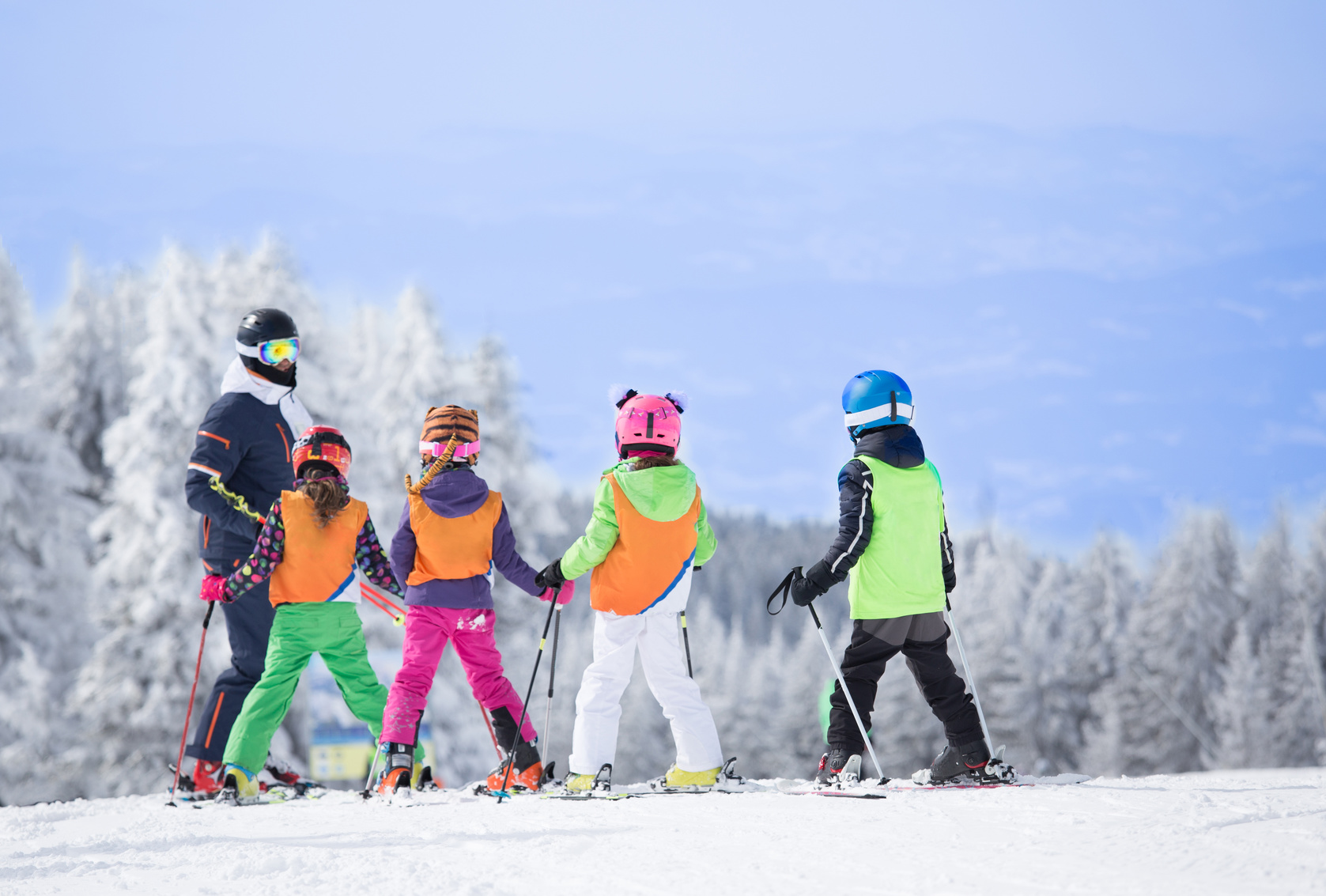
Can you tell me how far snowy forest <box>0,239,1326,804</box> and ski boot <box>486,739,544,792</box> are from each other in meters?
0.50

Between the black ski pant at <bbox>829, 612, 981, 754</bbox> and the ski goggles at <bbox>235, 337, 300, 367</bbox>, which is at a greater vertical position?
the ski goggles at <bbox>235, 337, 300, 367</bbox>

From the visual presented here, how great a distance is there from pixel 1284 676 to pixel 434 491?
1966 inches

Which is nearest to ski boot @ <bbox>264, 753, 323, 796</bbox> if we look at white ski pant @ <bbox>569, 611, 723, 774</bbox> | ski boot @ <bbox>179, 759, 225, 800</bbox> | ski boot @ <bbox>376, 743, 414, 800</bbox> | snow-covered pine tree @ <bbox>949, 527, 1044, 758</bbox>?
ski boot @ <bbox>179, 759, 225, 800</bbox>

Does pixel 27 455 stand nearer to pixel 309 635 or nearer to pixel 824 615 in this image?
pixel 309 635

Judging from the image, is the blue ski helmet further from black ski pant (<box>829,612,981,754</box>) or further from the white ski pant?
the white ski pant

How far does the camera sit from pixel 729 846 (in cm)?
431

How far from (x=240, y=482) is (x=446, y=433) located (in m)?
1.33

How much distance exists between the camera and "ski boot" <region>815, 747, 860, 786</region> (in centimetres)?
594

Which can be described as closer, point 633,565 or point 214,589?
point 633,565

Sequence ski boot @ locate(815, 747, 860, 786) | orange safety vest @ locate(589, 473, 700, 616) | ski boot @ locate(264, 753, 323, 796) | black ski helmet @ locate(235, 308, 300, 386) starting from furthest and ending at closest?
ski boot @ locate(264, 753, 323, 796)
black ski helmet @ locate(235, 308, 300, 386)
orange safety vest @ locate(589, 473, 700, 616)
ski boot @ locate(815, 747, 860, 786)

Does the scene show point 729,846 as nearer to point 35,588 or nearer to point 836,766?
point 836,766

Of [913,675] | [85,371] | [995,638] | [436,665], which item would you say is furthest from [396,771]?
[995,638]

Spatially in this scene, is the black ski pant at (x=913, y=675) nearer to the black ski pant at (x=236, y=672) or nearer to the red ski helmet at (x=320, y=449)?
the red ski helmet at (x=320, y=449)

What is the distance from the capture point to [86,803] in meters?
6.89
